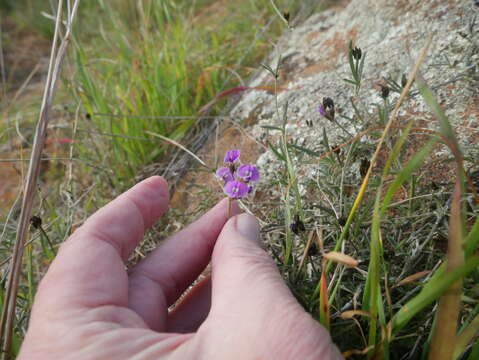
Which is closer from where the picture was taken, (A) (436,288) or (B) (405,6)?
(A) (436,288)

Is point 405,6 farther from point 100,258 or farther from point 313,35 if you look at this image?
point 100,258

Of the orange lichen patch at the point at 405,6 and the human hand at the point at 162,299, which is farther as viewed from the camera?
the orange lichen patch at the point at 405,6

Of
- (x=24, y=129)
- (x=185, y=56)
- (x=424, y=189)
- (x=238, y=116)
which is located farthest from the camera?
(x=24, y=129)

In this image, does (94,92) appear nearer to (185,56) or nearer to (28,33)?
(185,56)

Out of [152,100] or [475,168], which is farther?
[152,100]

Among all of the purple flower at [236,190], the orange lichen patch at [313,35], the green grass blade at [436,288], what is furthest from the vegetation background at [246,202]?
the orange lichen patch at [313,35]

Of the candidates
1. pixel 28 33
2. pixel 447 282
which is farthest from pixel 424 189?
pixel 28 33

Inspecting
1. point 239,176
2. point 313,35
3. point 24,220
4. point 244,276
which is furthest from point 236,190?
point 313,35

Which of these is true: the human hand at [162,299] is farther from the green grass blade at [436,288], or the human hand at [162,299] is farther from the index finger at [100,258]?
the green grass blade at [436,288]
